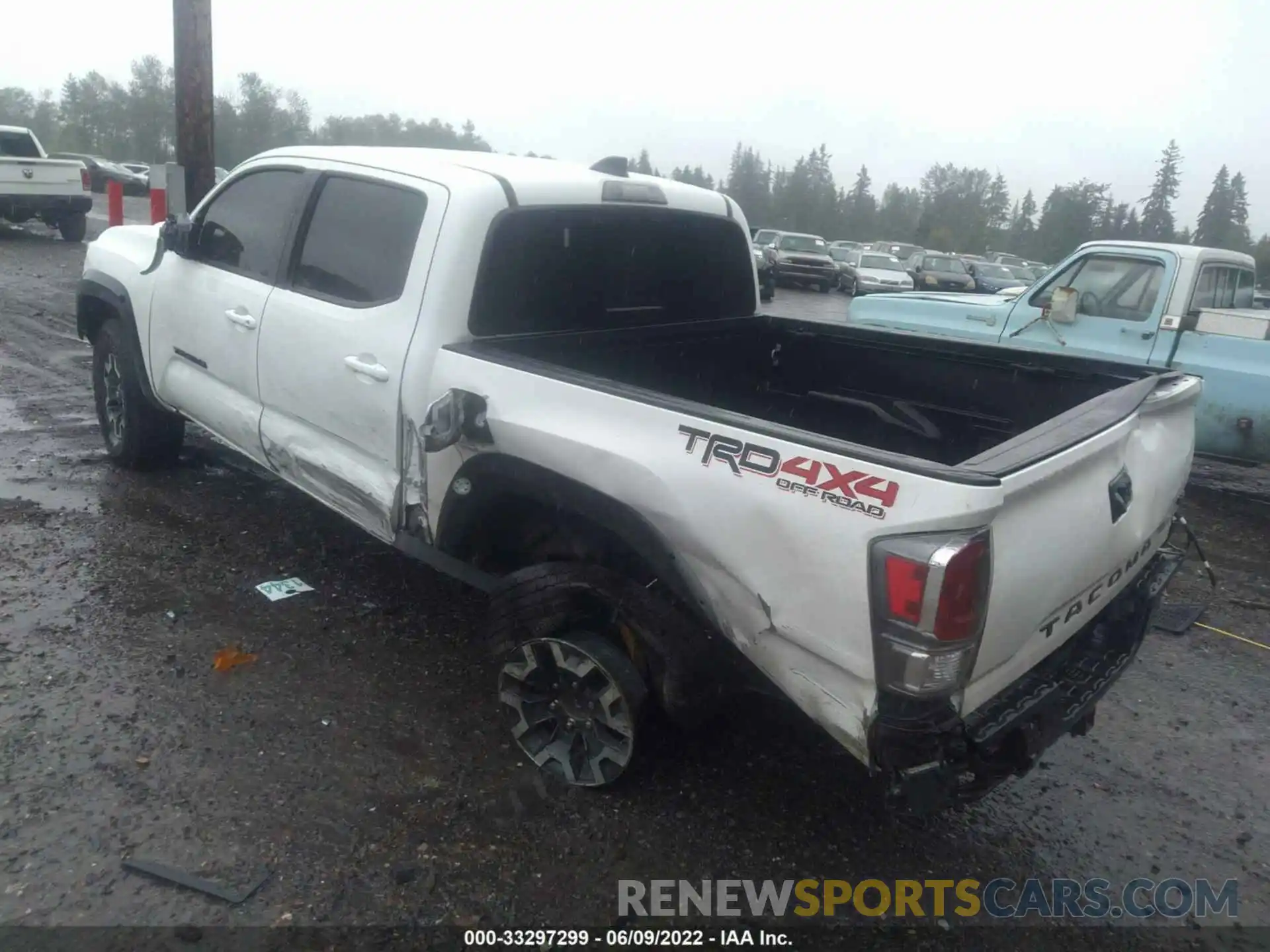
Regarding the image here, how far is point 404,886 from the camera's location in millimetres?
2680

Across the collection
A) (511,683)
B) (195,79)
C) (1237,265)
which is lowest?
(511,683)

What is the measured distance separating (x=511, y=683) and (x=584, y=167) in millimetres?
2110

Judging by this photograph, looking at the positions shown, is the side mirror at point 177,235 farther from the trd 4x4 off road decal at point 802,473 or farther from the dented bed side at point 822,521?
the trd 4x4 off road decal at point 802,473

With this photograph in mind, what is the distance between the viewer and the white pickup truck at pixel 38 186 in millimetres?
16906

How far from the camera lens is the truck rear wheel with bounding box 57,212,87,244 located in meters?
18.1

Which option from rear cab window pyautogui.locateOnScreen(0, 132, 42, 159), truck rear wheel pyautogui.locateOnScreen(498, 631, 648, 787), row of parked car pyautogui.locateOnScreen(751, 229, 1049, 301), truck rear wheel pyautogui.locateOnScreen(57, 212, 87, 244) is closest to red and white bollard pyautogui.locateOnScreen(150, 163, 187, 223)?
truck rear wheel pyautogui.locateOnScreen(498, 631, 648, 787)

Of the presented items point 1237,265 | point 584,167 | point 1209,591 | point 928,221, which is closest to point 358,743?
point 584,167

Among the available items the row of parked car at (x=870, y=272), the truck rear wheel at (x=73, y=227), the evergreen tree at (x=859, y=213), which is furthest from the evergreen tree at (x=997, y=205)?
the truck rear wheel at (x=73, y=227)

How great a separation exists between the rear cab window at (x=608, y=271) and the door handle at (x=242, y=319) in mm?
1209

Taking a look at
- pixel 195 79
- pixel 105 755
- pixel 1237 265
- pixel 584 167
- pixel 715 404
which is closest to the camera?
pixel 105 755

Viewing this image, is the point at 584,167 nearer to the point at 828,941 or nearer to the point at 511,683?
the point at 511,683

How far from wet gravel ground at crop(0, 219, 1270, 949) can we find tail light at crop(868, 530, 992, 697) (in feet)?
3.02

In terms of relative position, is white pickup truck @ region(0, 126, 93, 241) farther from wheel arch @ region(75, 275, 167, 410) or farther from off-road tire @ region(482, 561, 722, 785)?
off-road tire @ region(482, 561, 722, 785)

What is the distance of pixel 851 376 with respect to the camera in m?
4.27
